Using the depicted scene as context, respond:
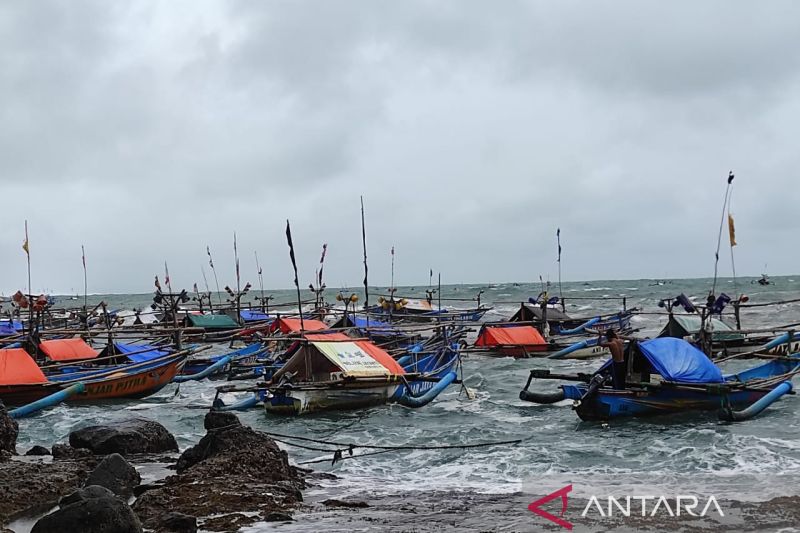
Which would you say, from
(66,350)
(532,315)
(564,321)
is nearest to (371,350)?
(66,350)

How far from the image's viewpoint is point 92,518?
27.4 ft

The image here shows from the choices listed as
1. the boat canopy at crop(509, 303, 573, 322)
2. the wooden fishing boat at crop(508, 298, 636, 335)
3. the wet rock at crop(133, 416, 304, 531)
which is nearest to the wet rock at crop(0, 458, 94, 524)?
the wet rock at crop(133, 416, 304, 531)

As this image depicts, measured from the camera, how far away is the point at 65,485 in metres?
11.2

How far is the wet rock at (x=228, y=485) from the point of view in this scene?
9.95 m

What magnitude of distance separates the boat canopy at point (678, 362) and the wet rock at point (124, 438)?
10.3 metres

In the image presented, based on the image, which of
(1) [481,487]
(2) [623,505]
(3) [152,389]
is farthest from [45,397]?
(2) [623,505]

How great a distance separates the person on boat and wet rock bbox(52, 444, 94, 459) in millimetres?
10583

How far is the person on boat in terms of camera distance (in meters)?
17.7

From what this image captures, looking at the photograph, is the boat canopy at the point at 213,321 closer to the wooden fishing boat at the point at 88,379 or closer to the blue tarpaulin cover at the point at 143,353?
the blue tarpaulin cover at the point at 143,353

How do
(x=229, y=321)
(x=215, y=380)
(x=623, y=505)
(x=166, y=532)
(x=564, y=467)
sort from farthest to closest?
(x=229, y=321) → (x=215, y=380) → (x=564, y=467) → (x=623, y=505) → (x=166, y=532)

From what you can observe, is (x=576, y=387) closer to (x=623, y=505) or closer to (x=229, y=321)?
(x=623, y=505)

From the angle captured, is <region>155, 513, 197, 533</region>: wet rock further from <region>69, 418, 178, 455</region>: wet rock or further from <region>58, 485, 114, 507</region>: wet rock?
<region>69, 418, 178, 455</region>: wet rock

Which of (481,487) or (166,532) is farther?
(481,487)

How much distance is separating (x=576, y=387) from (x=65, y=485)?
11391 mm
